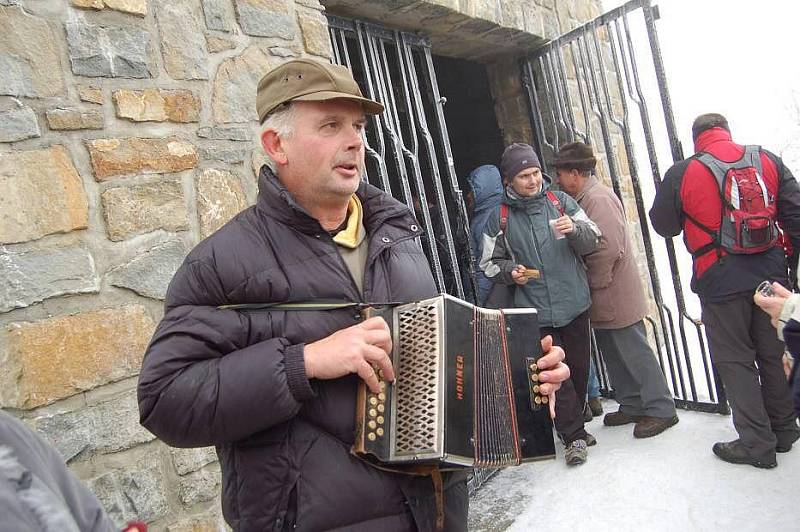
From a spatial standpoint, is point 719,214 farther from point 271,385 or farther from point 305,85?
point 271,385

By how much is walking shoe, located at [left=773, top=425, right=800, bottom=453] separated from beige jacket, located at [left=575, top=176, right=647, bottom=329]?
956 millimetres

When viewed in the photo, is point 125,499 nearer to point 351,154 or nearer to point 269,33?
point 351,154

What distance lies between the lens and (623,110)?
14.7 ft

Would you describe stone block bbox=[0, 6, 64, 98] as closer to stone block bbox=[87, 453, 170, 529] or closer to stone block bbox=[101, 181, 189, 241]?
stone block bbox=[101, 181, 189, 241]

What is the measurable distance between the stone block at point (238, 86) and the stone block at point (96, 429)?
110 centimetres

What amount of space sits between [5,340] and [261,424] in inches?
35.1

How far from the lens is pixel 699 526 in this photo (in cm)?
280

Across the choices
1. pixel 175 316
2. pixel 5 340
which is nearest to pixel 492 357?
pixel 175 316

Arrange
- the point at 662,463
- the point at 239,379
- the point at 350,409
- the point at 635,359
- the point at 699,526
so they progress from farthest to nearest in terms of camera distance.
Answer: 1. the point at 635,359
2. the point at 662,463
3. the point at 699,526
4. the point at 350,409
5. the point at 239,379

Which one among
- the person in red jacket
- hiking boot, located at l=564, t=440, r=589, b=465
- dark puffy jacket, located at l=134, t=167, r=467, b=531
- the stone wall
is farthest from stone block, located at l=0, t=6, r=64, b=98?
hiking boot, located at l=564, t=440, r=589, b=465

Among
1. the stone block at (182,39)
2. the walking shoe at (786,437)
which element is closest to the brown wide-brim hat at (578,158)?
the walking shoe at (786,437)

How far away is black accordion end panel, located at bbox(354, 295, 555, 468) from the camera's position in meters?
1.40

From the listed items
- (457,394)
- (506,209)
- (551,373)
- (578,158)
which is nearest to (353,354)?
(457,394)

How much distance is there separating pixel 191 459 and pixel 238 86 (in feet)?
4.63
